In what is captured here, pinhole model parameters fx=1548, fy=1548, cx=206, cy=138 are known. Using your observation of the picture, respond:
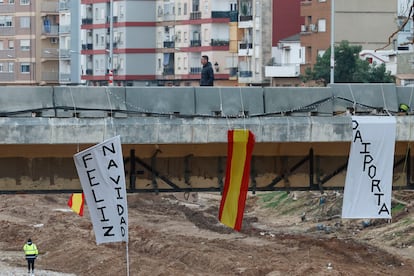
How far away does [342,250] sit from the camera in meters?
50.1

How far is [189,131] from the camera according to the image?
92.1ft

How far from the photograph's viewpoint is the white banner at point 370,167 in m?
27.1

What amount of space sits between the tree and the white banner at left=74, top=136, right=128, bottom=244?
46.5 metres

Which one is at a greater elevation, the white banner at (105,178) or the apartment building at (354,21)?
the apartment building at (354,21)

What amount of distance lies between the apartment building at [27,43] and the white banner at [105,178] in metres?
82.8

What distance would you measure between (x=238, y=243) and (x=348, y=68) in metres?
21.7

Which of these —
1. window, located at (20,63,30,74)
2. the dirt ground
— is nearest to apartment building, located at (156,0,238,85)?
window, located at (20,63,30,74)

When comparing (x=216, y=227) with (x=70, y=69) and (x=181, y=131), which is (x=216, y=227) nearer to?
(x=181, y=131)

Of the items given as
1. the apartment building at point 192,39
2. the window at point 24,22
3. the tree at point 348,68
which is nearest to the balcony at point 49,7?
the window at point 24,22

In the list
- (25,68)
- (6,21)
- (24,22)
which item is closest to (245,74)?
(25,68)

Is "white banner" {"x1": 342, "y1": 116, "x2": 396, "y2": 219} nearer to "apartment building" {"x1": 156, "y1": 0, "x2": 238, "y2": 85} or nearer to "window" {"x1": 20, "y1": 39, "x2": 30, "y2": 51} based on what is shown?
"apartment building" {"x1": 156, "y1": 0, "x2": 238, "y2": 85}

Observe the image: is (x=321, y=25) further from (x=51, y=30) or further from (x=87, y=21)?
(x=51, y=30)

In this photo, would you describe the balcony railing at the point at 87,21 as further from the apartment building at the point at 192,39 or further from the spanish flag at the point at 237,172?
the spanish flag at the point at 237,172

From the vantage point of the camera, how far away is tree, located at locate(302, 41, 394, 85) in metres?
72.9
